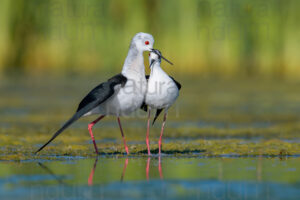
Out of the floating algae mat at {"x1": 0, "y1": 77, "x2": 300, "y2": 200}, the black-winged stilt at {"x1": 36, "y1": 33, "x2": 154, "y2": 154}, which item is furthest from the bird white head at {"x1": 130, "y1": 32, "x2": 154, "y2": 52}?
the floating algae mat at {"x1": 0, "y1": 77, "x2": 300, "y2": 200}

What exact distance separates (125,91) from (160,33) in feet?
36.4

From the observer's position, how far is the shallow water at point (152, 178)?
509 cm

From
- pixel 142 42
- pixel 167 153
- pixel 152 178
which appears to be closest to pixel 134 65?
pixel 142 42

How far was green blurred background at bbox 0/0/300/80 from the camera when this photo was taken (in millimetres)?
17812

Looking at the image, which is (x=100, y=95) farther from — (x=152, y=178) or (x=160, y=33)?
(x=160, y=33)

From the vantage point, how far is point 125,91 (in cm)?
733

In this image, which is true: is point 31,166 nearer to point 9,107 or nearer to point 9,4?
point 9,107

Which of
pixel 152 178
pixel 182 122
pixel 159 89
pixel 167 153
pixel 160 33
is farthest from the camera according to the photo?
pixel 160 33

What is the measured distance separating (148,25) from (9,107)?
6.25 meters

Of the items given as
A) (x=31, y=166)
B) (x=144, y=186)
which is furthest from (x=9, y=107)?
(x=144, y=186)

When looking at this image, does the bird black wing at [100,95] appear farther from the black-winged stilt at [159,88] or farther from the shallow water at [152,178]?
the shallow water at [152,178]

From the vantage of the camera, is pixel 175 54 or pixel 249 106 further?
pixel 175 54

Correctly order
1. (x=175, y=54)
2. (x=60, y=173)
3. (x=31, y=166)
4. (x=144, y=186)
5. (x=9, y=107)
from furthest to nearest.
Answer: (x=175, y=54), (x=9, y=107), (x=31, y=166), (x=60, y=173), (x=144, y=186)

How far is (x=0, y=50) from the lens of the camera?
18.4 meters
